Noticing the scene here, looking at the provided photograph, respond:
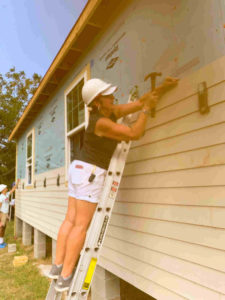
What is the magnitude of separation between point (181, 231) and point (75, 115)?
3.54m

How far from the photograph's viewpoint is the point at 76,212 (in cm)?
240

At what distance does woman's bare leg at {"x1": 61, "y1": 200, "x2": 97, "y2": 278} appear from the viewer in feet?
7.38

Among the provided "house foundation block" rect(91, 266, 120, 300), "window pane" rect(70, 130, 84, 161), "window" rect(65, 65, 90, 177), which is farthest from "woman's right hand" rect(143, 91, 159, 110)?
"window pane" rect(70, 130, 84, 161)

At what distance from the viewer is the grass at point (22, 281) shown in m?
4.92

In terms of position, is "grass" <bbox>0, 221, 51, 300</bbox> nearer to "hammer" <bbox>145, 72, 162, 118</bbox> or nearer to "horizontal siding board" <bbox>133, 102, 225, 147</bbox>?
"horizontal siding board" <bbox>133, 102, 225, 147</bbox>

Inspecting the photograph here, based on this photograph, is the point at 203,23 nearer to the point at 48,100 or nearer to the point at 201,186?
the point at 201,186

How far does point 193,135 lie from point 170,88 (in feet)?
1.91

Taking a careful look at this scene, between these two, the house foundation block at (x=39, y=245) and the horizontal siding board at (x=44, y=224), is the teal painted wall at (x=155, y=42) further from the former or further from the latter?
the house foundation block at (x=39, y=245)

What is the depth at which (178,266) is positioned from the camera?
228cm

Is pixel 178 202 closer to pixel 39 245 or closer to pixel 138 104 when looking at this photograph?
pixel 138 104

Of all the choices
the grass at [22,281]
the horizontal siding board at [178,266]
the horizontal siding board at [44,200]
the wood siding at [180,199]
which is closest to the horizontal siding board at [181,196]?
the wood siding at [180,199]

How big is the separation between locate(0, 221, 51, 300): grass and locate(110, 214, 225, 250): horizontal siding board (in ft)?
10.2

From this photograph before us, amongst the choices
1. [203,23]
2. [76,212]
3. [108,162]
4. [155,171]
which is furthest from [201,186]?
[203,23]

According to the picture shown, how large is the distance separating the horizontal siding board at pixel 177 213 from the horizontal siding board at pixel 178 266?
36 centimetres
